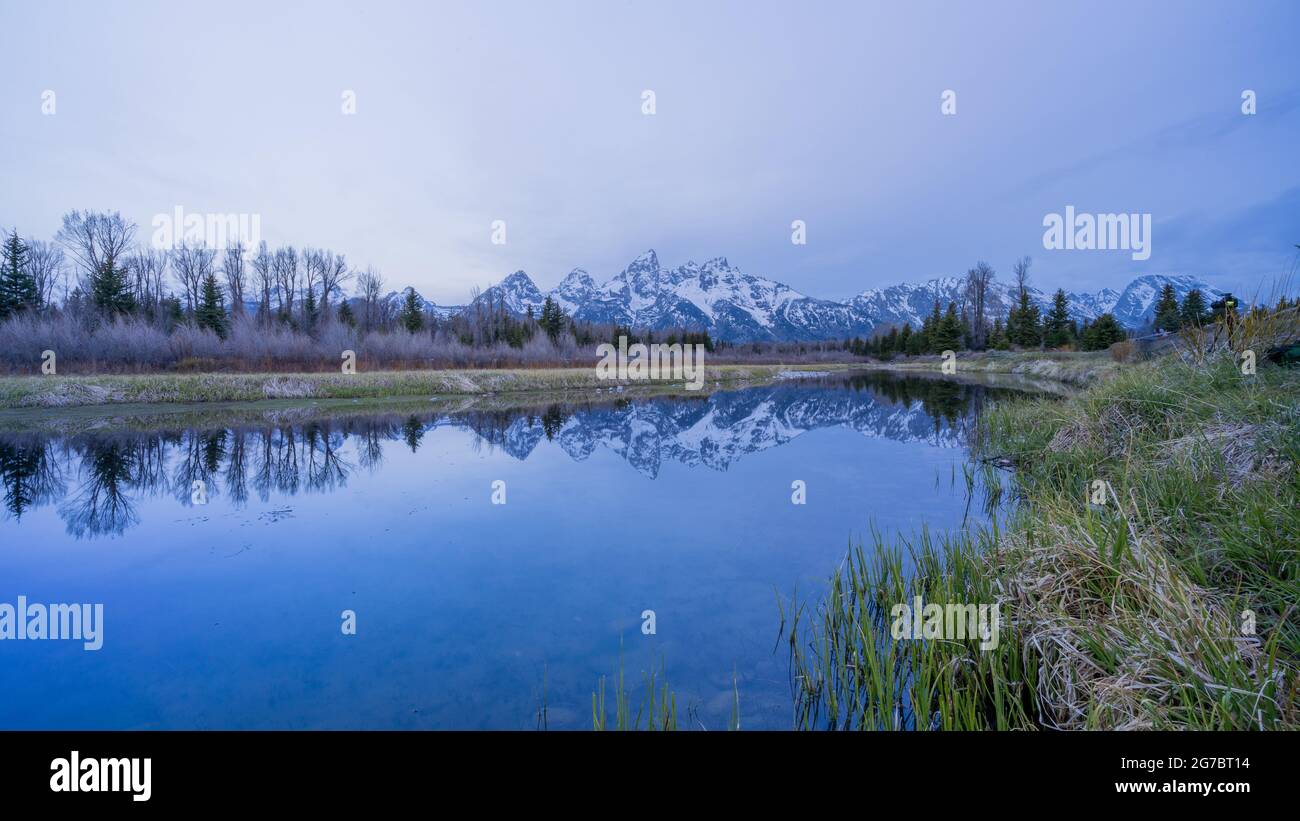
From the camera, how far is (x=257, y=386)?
2136 centimetres

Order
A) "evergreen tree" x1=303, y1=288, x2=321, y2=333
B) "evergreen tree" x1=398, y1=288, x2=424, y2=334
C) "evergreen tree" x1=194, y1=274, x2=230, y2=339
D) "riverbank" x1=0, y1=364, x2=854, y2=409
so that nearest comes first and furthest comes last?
1. "riverbank" x1=0, y1=364, x2=854, y2=409
2. "evergreen tree" x1=194, y1=274, x2=230, y2=339
3. "evergreen tree" x1=303, y1=288, x2=321, y2=333
4. "evergreen tree" x1=398, y1=288, x2=424, y2=334

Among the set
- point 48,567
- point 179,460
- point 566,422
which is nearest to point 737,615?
point 48,567

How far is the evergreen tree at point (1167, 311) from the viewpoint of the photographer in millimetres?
28987

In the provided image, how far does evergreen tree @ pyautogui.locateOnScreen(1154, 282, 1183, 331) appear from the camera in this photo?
28987 mm

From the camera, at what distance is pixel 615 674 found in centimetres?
339

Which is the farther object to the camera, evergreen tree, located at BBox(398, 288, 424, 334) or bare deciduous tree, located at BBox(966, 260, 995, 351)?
bare deciduous tree, located at BBox(966, 260, 995, 351)

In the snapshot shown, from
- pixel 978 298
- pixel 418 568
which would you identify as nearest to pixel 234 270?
pixel 418 568

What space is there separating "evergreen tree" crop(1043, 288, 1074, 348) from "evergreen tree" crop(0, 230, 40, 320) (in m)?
70.8

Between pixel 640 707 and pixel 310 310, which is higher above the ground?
pixel 310 310

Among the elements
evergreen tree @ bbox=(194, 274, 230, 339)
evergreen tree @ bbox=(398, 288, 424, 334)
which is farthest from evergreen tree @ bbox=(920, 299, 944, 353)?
evergreen tree @ bbox=(194, 274, 230, 339)

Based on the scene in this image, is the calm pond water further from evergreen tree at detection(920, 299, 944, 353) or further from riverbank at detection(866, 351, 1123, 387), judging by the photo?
evergreen tree at detection(920, 299, 944, 353)

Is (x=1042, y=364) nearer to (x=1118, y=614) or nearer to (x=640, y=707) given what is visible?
(x=1118, y=614)

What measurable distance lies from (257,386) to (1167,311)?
4951cm
